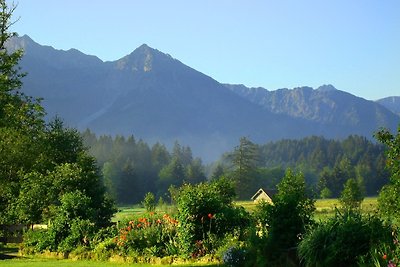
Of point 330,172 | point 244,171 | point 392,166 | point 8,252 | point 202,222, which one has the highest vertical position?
point 392,166

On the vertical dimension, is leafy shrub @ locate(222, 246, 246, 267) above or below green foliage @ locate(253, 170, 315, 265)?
below

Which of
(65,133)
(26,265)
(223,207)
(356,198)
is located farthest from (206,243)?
(356,198)

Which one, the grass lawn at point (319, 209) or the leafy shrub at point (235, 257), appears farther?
the grass lawn at point (319, 209)

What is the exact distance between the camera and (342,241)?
10742 millimetres

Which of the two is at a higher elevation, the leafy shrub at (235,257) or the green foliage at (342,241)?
the green foliage at (342,241)

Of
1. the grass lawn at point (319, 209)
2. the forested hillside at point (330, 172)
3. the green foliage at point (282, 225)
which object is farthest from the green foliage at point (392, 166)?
the forested hillside at point (330, 172)

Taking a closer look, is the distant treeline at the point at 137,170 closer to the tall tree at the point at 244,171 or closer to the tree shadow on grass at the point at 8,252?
the tall tree at the point at 244,171

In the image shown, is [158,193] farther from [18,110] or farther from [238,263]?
[238,263]

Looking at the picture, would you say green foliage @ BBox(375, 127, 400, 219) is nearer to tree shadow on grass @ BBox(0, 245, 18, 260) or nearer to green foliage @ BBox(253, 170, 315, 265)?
green foliage @ BBox(253, 170, 315, 265)

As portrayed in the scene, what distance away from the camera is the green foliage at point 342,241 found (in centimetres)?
1064

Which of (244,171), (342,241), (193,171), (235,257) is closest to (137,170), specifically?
(193,171)

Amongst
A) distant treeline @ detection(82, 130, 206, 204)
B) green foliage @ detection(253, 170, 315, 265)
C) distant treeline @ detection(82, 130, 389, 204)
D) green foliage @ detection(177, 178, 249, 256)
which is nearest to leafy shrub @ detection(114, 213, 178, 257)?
green foliage @ detection(177, 178, 249, 256)

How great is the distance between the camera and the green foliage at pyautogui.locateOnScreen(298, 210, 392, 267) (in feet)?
34.9

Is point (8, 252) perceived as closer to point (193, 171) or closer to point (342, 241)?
point (342, 241)
